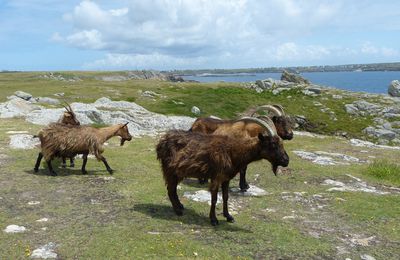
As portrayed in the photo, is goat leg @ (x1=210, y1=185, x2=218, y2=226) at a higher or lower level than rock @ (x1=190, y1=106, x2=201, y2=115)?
higher

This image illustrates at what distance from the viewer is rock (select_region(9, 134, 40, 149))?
68.1 feet

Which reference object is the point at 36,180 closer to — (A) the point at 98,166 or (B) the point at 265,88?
(A) the point at 98,166

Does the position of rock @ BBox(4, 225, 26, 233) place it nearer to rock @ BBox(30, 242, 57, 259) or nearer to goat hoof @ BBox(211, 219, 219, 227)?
rock @ BBox(30, 242, 57, 259)

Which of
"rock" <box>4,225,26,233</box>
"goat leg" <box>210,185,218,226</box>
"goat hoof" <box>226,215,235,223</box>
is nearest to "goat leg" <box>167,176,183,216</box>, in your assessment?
"goat leg" <box>210,185,218,226</box>

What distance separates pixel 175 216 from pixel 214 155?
225 cm

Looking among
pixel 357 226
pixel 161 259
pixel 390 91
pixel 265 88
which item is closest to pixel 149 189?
pixel 161 259

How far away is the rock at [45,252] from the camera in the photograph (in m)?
Answer: 9.05

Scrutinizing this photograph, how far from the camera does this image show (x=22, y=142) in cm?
2119

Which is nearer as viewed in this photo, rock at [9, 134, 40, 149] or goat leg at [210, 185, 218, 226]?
goat leg at [210, 185, 218, 226]

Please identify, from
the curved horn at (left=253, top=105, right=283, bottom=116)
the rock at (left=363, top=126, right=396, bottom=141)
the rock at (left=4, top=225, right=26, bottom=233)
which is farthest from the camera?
the rock at (left=363, top=126, right=396, bottom=141)

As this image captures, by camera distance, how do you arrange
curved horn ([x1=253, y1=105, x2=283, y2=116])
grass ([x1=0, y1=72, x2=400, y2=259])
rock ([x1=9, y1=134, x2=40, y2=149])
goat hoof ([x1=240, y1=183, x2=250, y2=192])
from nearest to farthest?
1. grass ([x1=0, y1=72, x2=400, y2=259])
2. goat hoof ([x1=240, y1=183, x2=250, y2=192])
3. curved horn ([x1=253, y1=105, x2=283, y2=116])
4. rock ([x1=9, y1=134, x2=40, y2=149])

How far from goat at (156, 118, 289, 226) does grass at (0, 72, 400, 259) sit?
128 cm

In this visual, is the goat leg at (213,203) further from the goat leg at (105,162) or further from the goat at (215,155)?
the goat leg at (105,162)

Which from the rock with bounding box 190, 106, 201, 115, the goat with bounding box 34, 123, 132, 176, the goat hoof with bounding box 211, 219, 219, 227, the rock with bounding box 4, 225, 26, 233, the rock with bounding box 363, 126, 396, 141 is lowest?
the rock with bounding box 363, 126, 396, 141
